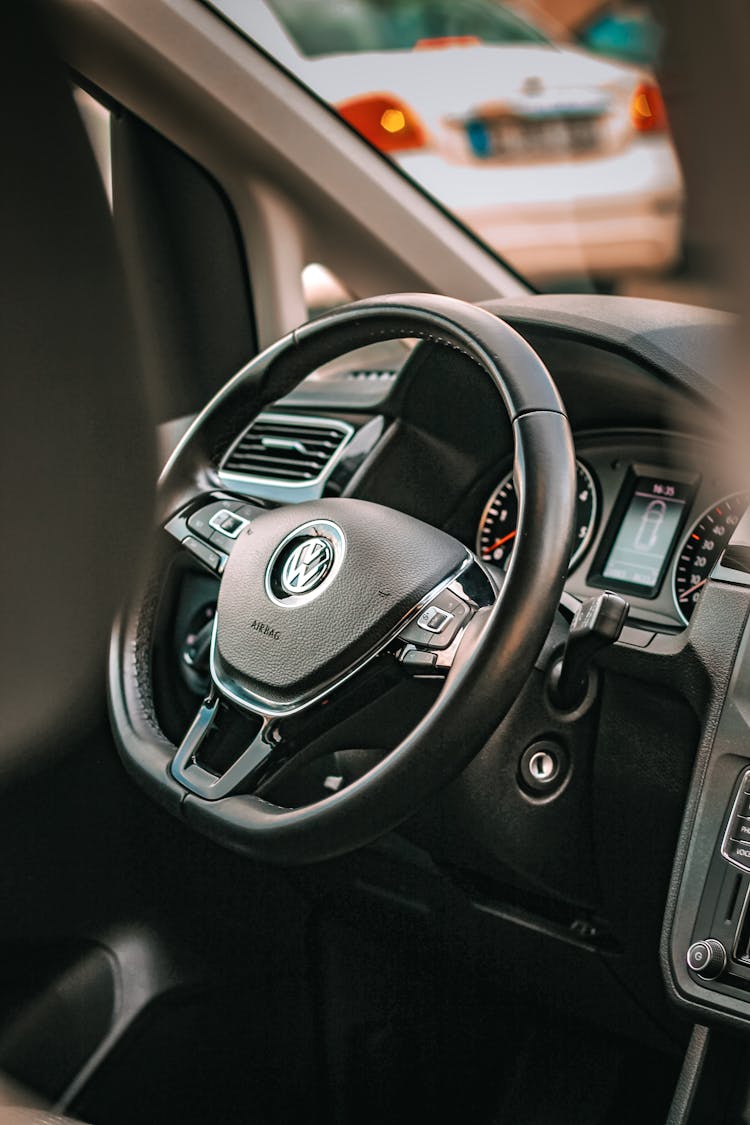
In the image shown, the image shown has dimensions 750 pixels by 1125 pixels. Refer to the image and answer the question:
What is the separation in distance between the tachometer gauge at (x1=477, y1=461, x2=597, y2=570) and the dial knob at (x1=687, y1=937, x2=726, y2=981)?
19.0 inches

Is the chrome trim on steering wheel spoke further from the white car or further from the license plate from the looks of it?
the license plate

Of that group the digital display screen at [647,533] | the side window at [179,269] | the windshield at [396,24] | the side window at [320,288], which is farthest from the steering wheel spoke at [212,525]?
the windshield at [396,24]

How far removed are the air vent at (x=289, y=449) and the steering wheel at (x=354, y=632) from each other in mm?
233

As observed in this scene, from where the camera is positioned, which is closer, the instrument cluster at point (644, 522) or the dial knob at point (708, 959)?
the dial knob at point (708, 959)

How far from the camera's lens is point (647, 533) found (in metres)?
1.42

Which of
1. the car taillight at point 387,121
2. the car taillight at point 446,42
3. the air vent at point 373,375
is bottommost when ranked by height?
the air vent at point 373,375

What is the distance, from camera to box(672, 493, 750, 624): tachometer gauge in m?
1.33

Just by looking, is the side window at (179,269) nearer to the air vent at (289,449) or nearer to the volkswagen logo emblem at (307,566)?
the air vent at (289,449)

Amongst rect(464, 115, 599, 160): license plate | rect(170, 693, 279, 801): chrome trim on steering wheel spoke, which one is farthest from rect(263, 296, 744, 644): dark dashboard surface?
rect(464, 115, 599, 160): license plate

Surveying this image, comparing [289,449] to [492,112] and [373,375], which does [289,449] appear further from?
[492,112]

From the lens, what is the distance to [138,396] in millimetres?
1721

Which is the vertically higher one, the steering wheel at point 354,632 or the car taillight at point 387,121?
the car taillight at point 387,121

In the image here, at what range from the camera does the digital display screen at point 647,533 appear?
54.6 inches

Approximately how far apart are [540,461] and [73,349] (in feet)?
2.59
